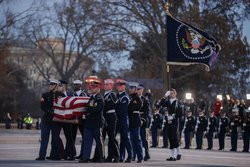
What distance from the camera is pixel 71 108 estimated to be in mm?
17484

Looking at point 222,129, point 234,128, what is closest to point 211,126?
point 222,129

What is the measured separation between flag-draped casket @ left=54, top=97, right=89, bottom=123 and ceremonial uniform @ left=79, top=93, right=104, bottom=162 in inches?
19.1

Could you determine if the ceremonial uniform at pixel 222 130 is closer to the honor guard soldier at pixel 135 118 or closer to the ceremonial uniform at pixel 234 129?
the ceremonial uniform at pixel 234 129

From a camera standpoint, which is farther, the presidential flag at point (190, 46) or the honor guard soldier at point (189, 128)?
the honor guard soldier at point (189, 128)

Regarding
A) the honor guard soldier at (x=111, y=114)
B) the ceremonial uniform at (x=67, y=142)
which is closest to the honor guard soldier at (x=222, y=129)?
the ceremonial uniform at (x=67, y=142)

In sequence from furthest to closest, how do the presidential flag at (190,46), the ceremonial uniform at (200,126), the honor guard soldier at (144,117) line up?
the ceremonial uniform at (200,126)
the presidential flag at (190,46)
the honor guard soldier at (144,117)

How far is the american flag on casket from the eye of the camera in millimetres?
17484

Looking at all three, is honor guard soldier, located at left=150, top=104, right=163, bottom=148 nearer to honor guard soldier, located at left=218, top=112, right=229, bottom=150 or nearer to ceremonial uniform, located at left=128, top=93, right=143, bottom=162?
honor guard soldier, located at left=218, top=112, right=229, bottom=150

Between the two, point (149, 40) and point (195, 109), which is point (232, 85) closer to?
point (149, 40)

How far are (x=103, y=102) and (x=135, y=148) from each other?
5.02 feet

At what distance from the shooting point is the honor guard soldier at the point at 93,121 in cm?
1683

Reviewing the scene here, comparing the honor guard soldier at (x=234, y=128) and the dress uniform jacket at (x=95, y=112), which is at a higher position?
the dress uniform jacket at (x=95, y=112)

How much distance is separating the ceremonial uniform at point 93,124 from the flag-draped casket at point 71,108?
49cm

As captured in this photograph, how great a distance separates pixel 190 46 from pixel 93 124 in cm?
751
